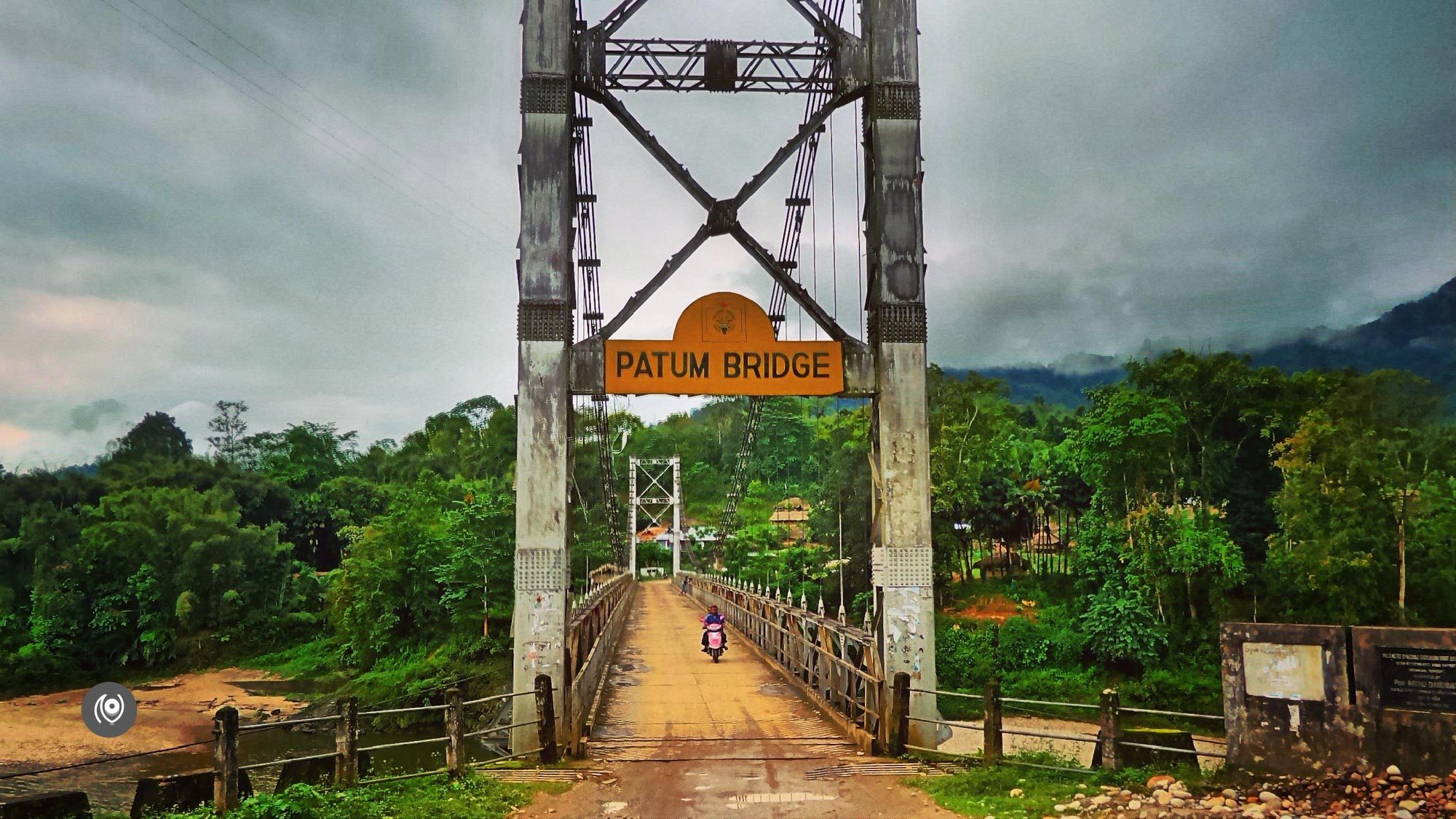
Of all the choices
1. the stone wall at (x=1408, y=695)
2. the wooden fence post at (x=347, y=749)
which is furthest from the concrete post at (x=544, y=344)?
the stone wall at (x=1408, y=695)

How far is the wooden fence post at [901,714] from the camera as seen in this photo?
8734mm

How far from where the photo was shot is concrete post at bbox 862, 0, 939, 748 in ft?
31.9

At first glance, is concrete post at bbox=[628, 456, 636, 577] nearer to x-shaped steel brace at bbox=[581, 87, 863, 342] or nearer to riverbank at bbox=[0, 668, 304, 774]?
riverbank at bbox=[0, 668, 304, 774]

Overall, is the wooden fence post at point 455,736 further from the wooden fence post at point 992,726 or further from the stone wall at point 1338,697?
the stone wall at point 1338,697

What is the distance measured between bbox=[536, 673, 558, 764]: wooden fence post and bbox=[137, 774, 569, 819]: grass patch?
81 cm

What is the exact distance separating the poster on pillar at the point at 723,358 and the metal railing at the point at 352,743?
3214 mm

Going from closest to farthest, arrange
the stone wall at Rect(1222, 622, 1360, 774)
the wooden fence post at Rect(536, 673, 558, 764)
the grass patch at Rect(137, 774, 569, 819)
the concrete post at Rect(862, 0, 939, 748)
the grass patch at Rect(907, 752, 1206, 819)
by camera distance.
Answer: the grass patch at Rect(137, 774, 569, 819) → the stone wall at Rect(1222, 622, 1360, 774) → the grass patch at Rect(907, 752, 1206, 819) → the wooden fence post at Rect(536, 673, 558, 764) → the concrete post at Rect(862, 0, 939, 748)

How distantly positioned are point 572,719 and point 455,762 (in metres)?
1.33

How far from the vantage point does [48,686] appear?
36938 millimetres

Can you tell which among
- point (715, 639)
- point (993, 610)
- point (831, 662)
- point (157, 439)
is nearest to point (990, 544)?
point (993, 610)

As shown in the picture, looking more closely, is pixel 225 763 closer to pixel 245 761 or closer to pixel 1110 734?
pixel 1110 734

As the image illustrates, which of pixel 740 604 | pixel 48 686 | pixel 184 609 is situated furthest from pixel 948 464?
pixel 48 686

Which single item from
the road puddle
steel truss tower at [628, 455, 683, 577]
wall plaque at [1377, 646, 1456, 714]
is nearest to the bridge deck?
the road puddle

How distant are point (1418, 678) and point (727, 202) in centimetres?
746
